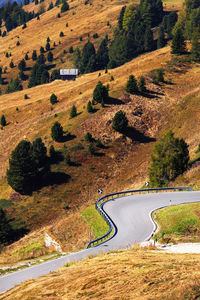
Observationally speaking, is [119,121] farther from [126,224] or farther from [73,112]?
[126,224]

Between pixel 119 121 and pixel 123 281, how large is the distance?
4793 centimetres

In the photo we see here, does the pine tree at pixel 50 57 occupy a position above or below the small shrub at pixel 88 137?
above

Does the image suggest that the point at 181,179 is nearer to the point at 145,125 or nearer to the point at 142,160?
the point at 142,160

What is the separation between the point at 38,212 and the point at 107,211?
18.7m

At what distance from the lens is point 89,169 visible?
177ft

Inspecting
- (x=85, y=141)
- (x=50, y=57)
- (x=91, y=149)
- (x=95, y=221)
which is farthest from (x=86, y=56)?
(x=95, y=221)

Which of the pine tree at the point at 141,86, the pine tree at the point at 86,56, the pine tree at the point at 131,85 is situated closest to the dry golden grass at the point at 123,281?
the pine tree at the point at 131,85

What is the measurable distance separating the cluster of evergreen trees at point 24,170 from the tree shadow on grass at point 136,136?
17.7 metres

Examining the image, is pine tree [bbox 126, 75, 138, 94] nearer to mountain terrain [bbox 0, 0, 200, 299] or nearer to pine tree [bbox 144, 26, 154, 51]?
mountain terrain [bbox 0, 0, 200, 299]

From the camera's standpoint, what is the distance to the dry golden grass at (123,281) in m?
11.6

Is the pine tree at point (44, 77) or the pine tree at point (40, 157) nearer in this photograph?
the pine tree at point (40, 157)

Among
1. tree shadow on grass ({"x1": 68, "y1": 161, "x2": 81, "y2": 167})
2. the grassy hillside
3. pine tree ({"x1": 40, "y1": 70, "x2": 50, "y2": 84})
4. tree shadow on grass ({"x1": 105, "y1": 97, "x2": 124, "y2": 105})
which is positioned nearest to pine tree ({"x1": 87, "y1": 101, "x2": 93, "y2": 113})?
the grassy hillside

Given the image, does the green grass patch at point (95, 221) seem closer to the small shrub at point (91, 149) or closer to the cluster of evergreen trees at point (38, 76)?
the small shrub at point (91, 149)

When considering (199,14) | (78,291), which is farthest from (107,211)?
(199,14)
